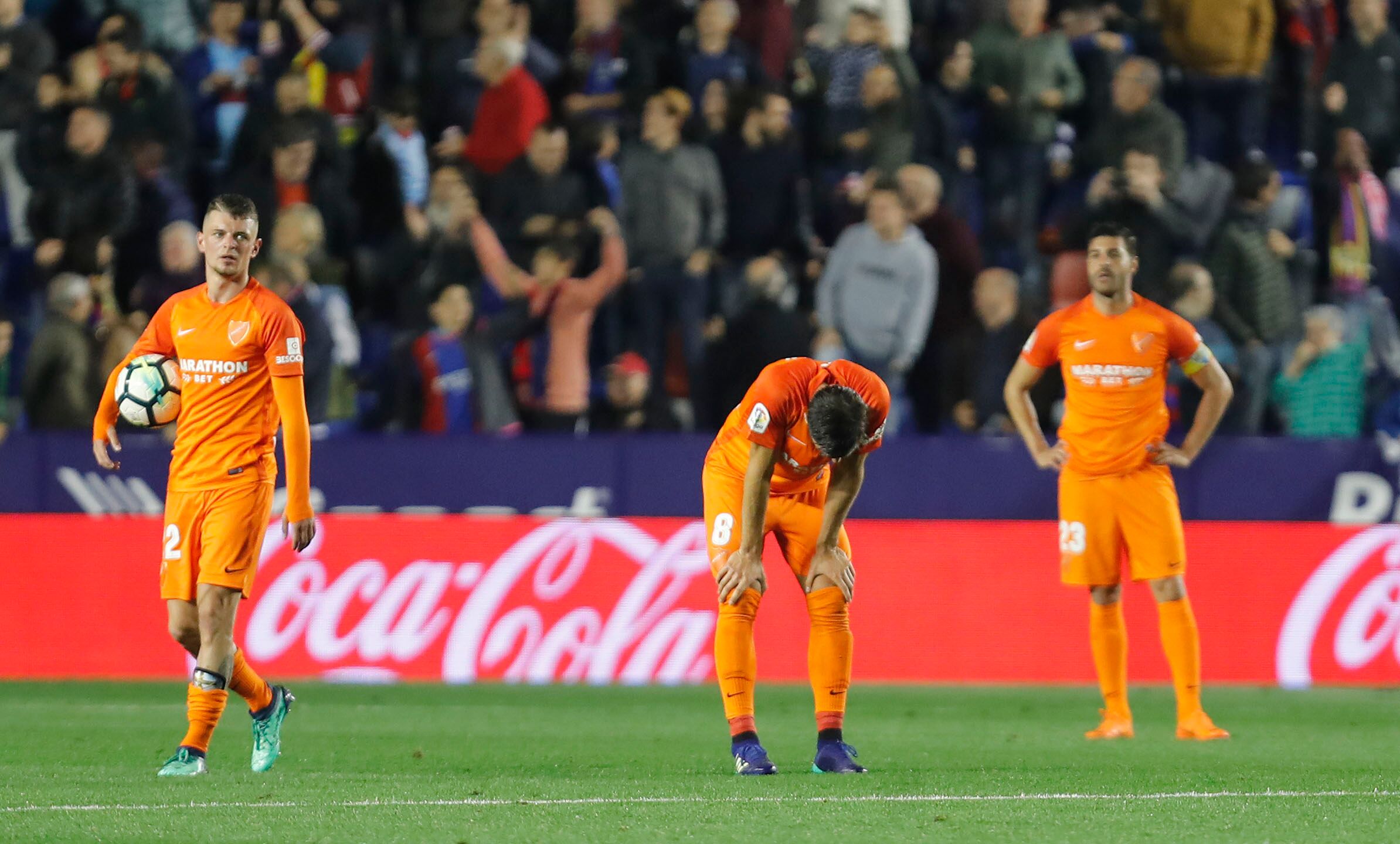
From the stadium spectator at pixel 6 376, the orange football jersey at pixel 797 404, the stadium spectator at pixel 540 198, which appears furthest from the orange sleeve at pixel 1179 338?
the stadium spectator at pixel 6 376

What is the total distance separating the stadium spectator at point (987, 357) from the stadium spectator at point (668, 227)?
1.83 meters

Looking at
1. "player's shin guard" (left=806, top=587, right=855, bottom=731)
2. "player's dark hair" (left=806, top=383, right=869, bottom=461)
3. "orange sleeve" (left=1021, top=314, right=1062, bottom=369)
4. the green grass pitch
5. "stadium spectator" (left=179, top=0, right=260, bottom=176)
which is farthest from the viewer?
"stadium spectator" (left=179, top=0, right=260, bottom=176)

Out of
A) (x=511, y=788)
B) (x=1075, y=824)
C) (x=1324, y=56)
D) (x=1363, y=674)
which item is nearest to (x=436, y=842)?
(x=511, y=788)

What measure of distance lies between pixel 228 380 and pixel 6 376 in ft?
25.6

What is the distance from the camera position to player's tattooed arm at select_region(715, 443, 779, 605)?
7203mm

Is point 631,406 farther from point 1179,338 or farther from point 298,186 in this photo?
point 1179,338

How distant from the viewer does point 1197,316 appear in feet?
46.2

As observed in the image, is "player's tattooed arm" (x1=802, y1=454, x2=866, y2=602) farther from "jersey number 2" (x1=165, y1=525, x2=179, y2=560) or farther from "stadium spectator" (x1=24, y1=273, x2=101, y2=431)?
"stadium spectator" (x1=24, y1=273, x2=101, y2=431)

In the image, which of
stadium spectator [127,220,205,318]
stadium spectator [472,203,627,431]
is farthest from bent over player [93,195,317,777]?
stadium spectator [127,220,205,318]

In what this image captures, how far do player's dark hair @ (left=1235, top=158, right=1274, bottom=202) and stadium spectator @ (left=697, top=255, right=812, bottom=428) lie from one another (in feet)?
11.0

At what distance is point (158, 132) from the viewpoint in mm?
15172

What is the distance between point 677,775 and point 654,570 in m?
4.99

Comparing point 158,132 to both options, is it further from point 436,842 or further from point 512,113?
point 436,842

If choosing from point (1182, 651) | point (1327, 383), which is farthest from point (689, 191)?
point (1182, 651)
